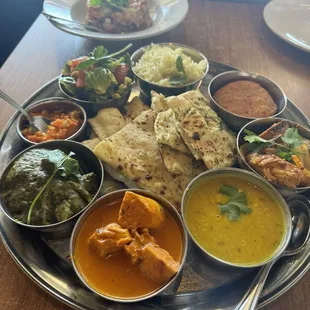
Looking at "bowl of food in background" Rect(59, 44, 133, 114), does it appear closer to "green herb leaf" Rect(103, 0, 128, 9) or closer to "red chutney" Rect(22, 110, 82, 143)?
"red chutney" Rect(22, 110, 82, 143)

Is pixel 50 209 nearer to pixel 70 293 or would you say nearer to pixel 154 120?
pixel 70 293

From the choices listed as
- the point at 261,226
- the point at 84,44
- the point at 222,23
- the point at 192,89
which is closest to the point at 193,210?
the point at 261,226

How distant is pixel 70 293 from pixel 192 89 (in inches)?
61.5

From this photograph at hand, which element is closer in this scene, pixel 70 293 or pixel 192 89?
pixel 70 293

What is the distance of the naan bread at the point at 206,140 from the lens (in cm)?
184

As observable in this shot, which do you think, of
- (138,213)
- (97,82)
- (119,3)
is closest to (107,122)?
(97,82)

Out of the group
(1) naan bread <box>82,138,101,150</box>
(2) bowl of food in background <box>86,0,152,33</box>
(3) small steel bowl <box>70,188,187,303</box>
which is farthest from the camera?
(2) bowl of food in background <box>86,0,152,33</box>

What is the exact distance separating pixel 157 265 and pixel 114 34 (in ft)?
7.30

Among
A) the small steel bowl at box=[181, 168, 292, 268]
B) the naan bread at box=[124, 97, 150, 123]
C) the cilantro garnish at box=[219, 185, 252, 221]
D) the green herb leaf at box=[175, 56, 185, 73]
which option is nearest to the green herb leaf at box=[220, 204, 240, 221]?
the cilantro garnish at box=[219, 185, 252, 221]

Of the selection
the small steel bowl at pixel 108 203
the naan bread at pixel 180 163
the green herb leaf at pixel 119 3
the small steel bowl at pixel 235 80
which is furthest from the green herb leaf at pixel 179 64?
the small steel bowl at pixel 108 203

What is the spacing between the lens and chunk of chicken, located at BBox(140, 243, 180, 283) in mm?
1361

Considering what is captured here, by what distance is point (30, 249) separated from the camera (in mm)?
1621

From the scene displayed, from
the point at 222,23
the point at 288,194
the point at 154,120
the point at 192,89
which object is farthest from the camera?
the point at 222,23

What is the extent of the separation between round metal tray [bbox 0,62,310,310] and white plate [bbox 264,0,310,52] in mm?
2178
